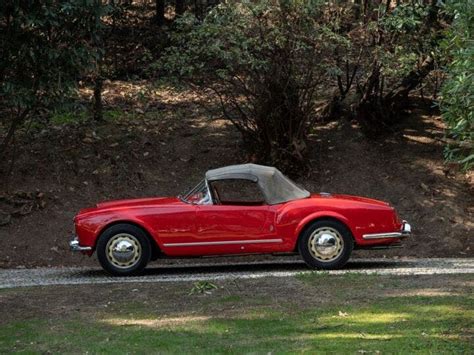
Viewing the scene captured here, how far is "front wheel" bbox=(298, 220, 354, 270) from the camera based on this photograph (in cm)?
1013

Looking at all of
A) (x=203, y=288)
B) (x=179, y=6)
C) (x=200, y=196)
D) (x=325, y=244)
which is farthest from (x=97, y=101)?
(x=203, y=288)

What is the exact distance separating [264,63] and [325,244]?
5.70 meters

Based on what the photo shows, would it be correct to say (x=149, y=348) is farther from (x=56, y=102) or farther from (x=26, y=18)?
(x=56, y=102)

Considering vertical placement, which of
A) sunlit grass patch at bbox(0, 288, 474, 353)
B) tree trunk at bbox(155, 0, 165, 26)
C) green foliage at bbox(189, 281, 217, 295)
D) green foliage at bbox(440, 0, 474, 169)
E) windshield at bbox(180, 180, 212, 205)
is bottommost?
green foliage at bbox(189, 281, 217, 295)

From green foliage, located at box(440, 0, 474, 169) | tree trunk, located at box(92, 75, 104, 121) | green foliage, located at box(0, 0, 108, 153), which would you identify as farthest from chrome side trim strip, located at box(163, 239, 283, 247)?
tree trunk, located at box(92, 75, 104, 121)

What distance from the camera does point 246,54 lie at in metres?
14.6

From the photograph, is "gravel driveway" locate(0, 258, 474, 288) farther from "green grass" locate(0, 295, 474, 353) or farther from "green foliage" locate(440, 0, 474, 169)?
"green foliage" locate(440, 0, 474, 169)

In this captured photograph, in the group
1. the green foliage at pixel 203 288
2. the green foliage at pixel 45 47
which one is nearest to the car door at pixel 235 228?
the green foliage at pixel 203 288

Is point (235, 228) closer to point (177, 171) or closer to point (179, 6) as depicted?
point (177, 171)

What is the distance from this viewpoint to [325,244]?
33.3 feet

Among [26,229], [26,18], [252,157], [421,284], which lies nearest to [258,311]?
[421,284]

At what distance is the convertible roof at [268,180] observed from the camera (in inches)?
411

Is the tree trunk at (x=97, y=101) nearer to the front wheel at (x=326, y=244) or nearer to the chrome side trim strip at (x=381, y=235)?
the front wheel at (x=326, y=244)

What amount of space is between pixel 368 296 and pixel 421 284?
0.99 m
